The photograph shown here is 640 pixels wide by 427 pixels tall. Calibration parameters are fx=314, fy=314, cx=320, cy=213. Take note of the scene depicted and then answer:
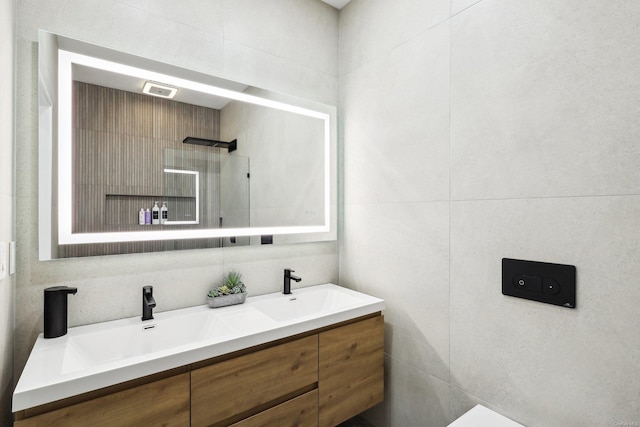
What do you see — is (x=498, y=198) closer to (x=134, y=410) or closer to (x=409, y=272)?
(x=409, y=272)

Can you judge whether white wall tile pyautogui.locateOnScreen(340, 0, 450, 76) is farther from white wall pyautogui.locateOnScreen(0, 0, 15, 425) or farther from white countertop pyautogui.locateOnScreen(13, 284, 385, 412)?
white wall pyautogui.locateOnScreen(0, 0, 15, 425)

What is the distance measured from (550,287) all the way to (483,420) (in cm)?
58

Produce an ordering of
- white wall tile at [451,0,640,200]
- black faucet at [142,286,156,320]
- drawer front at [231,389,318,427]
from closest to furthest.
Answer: white wall tile at [451,0,640,200] → drawer front at [231,389,318,427] → black faucet at [142,286,156,320]

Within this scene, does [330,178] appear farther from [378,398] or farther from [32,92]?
[32,92]

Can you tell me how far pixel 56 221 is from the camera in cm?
123

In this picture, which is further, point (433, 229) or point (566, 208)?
point (433, 229)

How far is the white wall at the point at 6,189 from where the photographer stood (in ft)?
3.32

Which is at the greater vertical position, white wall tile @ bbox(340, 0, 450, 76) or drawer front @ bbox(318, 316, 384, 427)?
white wall tile @ bbox(340, 0, 450, 76)

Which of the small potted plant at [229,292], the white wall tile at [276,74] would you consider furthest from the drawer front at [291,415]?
the white wall tile at [276,74]

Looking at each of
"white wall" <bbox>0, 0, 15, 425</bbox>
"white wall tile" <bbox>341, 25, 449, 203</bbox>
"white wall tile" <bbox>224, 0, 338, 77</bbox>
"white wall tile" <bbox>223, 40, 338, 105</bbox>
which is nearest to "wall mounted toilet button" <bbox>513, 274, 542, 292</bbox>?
"white wall tile" <bbox>341, 25, 449, 203</bbox>

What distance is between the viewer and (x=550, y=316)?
1.16 meters

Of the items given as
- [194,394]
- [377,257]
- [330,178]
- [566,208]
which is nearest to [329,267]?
[377,257]

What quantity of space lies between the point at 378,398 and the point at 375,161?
4.25 feet

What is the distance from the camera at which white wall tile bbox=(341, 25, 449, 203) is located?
1.52m
